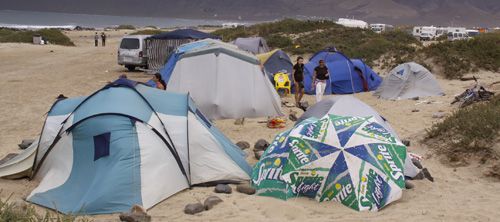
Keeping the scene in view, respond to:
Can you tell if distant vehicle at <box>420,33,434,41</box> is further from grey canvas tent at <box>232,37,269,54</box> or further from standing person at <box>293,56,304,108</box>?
standing person at <box>293,56,304,108</box>

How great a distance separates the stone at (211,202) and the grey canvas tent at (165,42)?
15515mm

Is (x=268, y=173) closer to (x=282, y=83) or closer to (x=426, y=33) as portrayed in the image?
(x=282, y=83)

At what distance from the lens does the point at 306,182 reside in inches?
284

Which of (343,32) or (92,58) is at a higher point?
(343,32)

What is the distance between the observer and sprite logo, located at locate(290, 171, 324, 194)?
7.13 metres

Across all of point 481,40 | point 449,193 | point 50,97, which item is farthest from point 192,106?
point 481,40

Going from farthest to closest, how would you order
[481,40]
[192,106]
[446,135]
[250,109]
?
[481,40], [250,109], [446,135], [192,106]

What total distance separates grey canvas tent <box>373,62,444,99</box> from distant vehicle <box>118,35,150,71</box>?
11.5 metres

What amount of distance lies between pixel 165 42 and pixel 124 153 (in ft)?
52.9

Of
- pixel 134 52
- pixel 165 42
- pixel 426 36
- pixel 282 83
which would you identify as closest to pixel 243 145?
pixel 282 83

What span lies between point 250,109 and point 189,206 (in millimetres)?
6542

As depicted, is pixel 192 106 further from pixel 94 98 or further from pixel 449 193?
pixel 449 193

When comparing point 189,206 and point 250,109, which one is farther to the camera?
point 250,109

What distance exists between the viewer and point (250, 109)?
13305 mm
